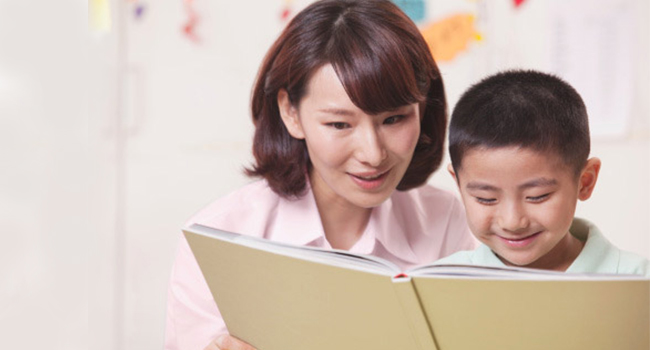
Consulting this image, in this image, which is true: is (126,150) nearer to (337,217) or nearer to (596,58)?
(337,217)

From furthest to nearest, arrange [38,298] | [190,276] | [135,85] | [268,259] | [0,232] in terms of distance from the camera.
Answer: [135,85], [38,298], [0,232], [190,276], [268,259]

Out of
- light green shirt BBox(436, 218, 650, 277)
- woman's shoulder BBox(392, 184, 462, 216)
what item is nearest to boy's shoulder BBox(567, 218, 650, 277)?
light green shirt BBox(436, 218, 650, 277)

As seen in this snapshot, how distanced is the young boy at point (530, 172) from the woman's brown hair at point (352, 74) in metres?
0.17

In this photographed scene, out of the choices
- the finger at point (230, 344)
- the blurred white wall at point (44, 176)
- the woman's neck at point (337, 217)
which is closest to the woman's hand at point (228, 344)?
the finger at point (230, 344)

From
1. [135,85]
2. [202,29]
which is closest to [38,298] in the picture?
[135,85]

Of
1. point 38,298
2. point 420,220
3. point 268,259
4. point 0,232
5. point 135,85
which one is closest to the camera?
point 268,259

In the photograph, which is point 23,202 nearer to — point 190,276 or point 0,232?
point 0,232

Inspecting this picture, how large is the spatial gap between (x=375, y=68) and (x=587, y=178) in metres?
0.40

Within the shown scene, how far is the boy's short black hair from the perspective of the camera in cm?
123

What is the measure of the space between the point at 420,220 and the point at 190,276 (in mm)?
519

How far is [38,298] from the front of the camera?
2.87 metres

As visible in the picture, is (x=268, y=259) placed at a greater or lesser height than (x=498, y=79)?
lesser

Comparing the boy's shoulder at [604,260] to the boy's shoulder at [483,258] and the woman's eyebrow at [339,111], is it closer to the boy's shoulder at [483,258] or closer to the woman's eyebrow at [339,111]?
the boy's shoulder at [483,258]

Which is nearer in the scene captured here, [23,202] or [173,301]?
[173,301]
